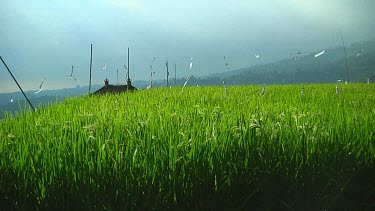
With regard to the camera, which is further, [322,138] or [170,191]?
[322,138]

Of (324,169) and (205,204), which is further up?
(324,169)

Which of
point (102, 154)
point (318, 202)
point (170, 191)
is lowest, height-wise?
point (318, 202)

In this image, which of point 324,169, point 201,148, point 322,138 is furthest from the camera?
point 322,138

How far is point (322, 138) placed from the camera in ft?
10.7

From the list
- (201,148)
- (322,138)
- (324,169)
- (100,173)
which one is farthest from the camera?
(322,138)

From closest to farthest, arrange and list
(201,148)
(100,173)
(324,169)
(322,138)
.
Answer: (100,173) → (201,148) → (324,169) → (322,138)

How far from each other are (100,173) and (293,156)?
1594 mm

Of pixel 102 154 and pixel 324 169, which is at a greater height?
pixel 102 154

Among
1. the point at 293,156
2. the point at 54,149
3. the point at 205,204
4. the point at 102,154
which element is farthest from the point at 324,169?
the point at 54,149

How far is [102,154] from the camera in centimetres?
267

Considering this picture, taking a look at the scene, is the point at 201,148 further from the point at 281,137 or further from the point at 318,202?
the point at 318,202

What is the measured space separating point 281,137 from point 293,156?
191 mm

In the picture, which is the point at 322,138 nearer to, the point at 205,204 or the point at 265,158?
the point at 265,158

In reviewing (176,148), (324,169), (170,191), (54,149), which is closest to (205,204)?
(170,191)
